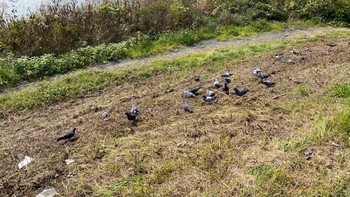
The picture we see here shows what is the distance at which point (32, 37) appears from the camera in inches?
279

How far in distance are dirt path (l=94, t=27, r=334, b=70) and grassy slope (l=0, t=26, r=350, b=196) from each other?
50.7 inches

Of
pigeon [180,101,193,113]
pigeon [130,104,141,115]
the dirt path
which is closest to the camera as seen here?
pigeon [130,104,141,115]

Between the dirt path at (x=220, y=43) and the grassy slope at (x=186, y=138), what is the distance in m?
1.29

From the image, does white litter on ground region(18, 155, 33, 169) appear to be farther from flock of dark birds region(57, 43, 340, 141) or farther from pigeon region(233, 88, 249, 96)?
pigeon region(233, 88, 249, 96)

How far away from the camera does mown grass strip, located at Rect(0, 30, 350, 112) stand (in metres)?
5.17


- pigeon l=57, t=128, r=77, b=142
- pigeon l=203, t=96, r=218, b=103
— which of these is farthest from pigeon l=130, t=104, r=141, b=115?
pigeon l=203, t=96, r=218, b=103

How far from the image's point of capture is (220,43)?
838 centimetres

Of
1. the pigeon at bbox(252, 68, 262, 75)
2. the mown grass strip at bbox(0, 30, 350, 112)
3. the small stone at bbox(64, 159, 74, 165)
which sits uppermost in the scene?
the small stone at bbox(64, 159, 74, 165)

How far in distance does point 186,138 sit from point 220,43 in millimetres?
5102

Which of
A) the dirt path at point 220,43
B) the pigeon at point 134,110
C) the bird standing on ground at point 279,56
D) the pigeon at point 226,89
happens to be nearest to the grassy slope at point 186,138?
the pigeon at point 134,110

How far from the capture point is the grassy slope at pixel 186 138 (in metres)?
3.01

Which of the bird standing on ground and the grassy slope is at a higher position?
the grassy slope

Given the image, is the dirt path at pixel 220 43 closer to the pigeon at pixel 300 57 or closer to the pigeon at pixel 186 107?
the pigeon at pixel 300 57

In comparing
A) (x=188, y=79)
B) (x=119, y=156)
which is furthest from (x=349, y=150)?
(x=188, y=79)
